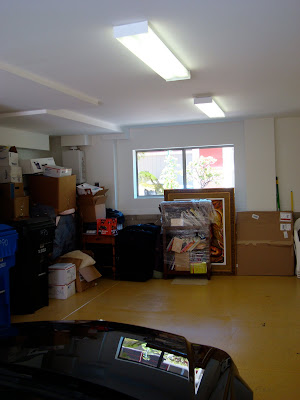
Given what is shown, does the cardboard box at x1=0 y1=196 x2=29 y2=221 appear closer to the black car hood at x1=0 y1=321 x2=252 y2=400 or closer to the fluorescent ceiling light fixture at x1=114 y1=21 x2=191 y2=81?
the fluorescent ceiling light fixture at x1=114 y1=21 x2=191 y2=81

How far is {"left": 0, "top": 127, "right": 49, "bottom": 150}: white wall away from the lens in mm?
5543

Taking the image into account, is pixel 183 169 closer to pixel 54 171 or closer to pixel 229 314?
pixel 54 171

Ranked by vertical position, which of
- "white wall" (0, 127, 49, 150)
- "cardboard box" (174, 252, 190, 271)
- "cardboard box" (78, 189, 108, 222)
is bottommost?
"cardboard box" (174, 252, 190, 271)

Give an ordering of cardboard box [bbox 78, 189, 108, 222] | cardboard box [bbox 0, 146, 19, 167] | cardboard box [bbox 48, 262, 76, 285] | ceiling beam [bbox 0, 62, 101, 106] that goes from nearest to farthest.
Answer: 1. ceiling beam [bbox 0, 62, 101, 106]
2. cardboard box [bbox 48, 262, 76, 285]
3. cardboard box [bbox 0, 146, 19, 167]
4. cardboard box [bbox 78, 189, 108, 222]

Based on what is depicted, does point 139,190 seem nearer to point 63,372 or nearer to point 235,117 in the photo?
point 235,117

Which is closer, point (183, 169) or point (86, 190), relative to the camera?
point (86, 190)

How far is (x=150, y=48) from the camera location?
258 centimetres

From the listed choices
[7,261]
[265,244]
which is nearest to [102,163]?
[265,244]

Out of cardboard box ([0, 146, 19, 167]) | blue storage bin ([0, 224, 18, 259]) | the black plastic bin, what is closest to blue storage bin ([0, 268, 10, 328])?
the black plastic bin

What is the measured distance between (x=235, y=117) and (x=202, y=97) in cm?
191

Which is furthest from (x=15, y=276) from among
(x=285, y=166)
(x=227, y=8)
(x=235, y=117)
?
(x=285, y=166)

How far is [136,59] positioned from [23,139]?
3.55 meters

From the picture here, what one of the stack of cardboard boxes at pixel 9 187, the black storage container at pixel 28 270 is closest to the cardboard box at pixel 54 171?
the stack of cardboard boxes at pixel 9 187

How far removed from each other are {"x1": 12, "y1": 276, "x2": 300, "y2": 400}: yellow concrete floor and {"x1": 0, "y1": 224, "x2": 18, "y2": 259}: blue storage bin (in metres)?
0.89
